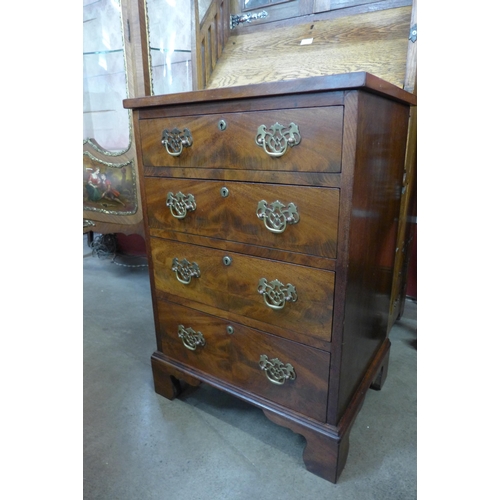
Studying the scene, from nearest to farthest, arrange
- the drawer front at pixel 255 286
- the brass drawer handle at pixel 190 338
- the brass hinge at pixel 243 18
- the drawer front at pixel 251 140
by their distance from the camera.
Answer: the drawer front at pixel 251 140 < the drawer front at pixel 255 286 < the brass drawer handle at pixel 190 338 < the brass hinge at pixel 243 18

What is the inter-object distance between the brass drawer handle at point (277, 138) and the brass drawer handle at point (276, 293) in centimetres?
30

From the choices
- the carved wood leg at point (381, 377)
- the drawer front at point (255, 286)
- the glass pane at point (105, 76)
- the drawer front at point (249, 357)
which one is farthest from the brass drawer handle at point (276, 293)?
the glass pane at point (105, 76)

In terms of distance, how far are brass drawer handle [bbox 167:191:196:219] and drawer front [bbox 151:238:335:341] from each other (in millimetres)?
91

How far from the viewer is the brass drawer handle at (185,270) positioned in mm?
1008

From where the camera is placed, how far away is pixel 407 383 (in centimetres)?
128

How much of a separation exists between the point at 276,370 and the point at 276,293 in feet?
0.72

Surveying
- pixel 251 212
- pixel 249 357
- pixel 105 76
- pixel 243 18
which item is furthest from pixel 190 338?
pixel 105 76

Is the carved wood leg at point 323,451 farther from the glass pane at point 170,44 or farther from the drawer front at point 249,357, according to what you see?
the glass pane at point 170,44

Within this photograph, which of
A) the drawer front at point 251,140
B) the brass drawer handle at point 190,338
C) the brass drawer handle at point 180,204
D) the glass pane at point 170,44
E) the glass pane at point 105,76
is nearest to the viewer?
the drawer front at point 251,140

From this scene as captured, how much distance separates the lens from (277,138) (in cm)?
75
